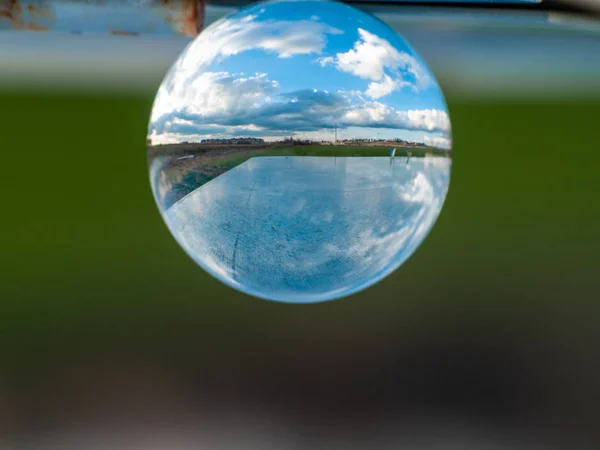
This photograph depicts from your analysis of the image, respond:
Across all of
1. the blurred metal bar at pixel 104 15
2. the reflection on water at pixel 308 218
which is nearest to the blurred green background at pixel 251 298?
the blurred metal bar at pixel 104 15

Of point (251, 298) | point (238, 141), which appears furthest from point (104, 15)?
point (251, 298)

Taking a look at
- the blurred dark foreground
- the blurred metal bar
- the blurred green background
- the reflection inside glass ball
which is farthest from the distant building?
the blurred green background

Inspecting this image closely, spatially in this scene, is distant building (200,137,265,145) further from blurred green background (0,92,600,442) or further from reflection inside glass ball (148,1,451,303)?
blurred green background (0,92,600,442)

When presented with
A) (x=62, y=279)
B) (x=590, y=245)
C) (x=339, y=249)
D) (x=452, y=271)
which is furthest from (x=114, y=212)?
(x=339, y=249)

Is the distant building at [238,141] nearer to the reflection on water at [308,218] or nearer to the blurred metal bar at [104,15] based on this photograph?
the reflection on water at [308,218]

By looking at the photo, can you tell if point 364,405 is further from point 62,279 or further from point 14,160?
point 14,160

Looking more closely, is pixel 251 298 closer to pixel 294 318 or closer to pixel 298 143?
pixel 294 318

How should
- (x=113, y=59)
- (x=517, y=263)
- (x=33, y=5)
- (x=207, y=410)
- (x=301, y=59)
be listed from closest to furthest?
(x=301, y=59), (x=33, y=5), (x=113, y=59), (x=207, y=410), (x=517, y=263)
